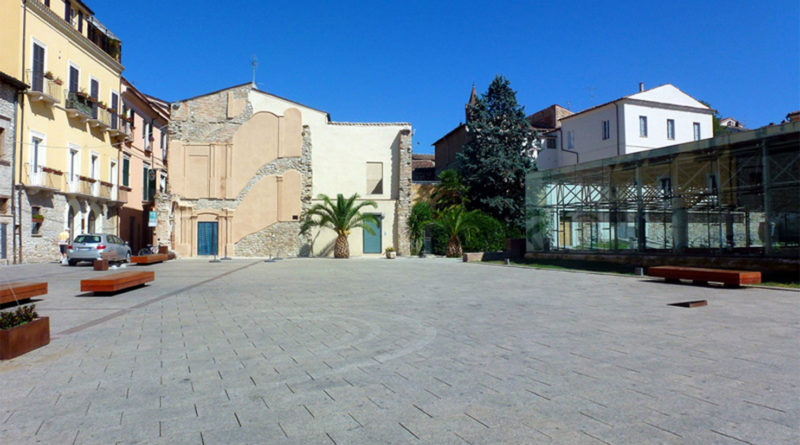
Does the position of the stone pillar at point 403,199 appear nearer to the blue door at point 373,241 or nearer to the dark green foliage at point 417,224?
the dark green foliage at point 417,224

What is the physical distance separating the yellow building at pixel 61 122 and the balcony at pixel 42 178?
0.15ft

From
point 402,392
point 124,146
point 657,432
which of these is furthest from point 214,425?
point 124,146

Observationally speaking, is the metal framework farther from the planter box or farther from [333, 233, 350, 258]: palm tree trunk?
the planter box

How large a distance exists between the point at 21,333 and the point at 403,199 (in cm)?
2747

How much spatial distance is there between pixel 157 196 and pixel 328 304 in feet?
82.0

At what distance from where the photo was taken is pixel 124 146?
31562mm

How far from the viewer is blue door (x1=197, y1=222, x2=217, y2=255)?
31500mm

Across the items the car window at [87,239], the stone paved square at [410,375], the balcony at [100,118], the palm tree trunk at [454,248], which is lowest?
the stone paved square at [410,375]

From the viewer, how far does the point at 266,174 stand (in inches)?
1261

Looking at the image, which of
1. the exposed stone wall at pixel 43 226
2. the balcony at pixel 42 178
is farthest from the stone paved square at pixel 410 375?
the balcony at pixel 42 178

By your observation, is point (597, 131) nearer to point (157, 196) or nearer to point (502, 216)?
point (502, 216)

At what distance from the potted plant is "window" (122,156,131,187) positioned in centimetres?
2898

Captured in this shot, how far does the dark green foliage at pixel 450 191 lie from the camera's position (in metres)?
33.2

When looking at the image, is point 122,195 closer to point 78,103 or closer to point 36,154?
point 78,103
